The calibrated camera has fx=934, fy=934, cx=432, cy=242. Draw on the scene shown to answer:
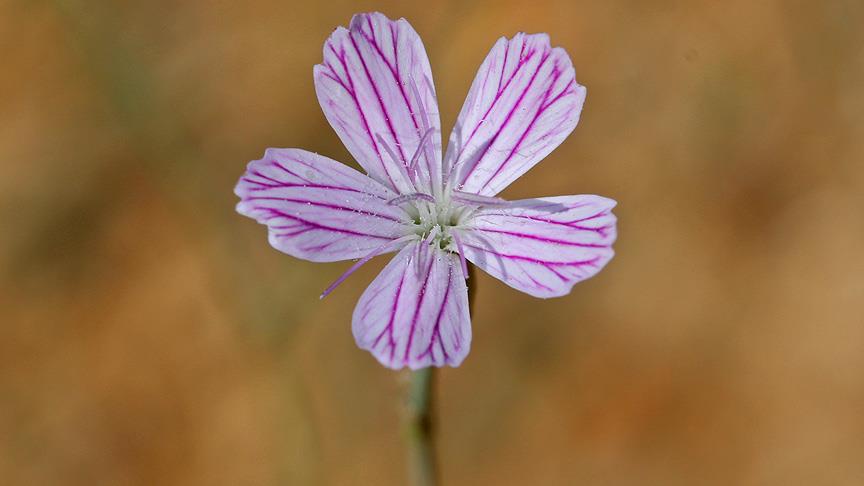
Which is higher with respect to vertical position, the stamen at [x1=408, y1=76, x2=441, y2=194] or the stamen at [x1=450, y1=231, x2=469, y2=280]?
the stamen at [x1=408, y1=76, x2=441, y2=194]

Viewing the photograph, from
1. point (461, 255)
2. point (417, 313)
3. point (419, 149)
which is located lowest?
point (417, 313)

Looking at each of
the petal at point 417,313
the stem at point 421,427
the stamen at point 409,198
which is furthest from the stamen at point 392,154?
the stem at point 421,427

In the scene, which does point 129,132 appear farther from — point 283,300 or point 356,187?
point 356,187

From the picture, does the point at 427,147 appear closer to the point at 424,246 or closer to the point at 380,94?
the point at 380,94

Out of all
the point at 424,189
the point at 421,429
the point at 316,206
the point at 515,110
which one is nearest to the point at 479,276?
the point at 421,429

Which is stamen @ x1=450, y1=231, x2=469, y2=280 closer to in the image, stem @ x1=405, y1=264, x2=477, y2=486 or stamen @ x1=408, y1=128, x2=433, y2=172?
stamen @ x1=408, y1=128, x2=433, y2=172

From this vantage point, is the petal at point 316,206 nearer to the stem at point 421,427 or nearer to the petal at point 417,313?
the petal at point 417,313

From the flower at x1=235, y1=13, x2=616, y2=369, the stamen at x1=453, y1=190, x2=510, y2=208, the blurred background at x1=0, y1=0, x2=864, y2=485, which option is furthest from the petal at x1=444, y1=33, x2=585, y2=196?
the blurred background at x1=0, y1=0, x2=864, y2=485

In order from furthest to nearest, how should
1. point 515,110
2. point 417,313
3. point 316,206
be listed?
point 515,110
point 316,206
point 417,313
